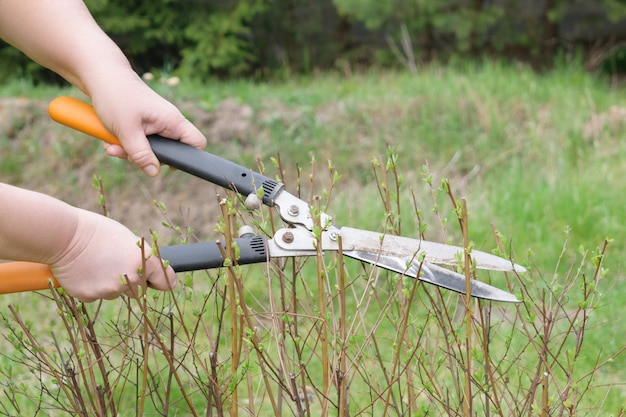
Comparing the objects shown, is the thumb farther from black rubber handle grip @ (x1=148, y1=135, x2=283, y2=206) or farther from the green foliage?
the green foliage

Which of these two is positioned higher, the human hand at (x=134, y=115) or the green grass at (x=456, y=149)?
the green grass at (x=456, y=149)

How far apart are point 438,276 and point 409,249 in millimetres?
87

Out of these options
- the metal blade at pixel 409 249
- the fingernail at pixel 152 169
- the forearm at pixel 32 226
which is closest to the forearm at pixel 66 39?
the fingernail at pixel 152 169

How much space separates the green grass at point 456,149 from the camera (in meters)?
4.08

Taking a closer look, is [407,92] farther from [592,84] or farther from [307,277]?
[307,277]

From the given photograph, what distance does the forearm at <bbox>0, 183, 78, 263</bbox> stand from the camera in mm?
1516

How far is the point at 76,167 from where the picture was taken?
18.9ft

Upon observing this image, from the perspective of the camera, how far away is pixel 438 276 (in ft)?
5.65

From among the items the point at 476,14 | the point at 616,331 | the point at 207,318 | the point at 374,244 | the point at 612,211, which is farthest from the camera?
the point at 476,14

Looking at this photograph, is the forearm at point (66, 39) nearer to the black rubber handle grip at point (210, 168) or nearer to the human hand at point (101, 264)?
the black rubber handle grip at point (210, 168)

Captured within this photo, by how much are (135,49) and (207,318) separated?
5456 millimetres

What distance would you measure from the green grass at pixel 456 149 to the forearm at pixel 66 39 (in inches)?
76.4

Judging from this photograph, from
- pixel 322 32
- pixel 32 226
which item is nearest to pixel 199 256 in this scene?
pixel 32 226

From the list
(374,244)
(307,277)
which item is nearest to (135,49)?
(307,277)
